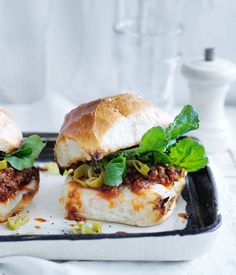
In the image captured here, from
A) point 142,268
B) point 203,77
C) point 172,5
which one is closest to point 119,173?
point 142,268

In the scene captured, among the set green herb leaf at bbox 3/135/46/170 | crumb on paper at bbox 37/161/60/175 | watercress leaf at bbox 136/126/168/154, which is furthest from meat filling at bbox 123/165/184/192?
crumb on paper at bbox 37/161/60/175

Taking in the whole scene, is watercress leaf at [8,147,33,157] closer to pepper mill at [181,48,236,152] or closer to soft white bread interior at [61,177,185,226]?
soft white bread interior at [61,177,185,226]

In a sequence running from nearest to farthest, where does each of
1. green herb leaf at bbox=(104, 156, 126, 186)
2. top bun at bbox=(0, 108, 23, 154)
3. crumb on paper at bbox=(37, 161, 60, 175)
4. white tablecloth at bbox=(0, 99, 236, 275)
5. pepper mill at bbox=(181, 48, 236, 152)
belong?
white tablecloth at bbox=(0, 99, 236, 275), green herb leaf at bbox=(104, 156, 126, 186), top bun at bbox=(0, 108, 23, 154), crumb on paper at bbox=(37, 161, 60, 175), pepper mill at bbox=(181, 48, 236, 152)

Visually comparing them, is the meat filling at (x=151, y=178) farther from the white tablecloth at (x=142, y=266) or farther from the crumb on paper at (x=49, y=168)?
the crumb on paper at (x=49, y=168)

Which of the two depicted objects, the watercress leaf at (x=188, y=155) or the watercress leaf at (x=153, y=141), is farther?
the watercress leaf at (x=188, y=155)

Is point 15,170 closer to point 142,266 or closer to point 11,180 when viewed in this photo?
point 11,180


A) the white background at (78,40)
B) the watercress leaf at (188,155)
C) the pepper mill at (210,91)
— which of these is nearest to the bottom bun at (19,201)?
the watercress leaf at (188,155)
